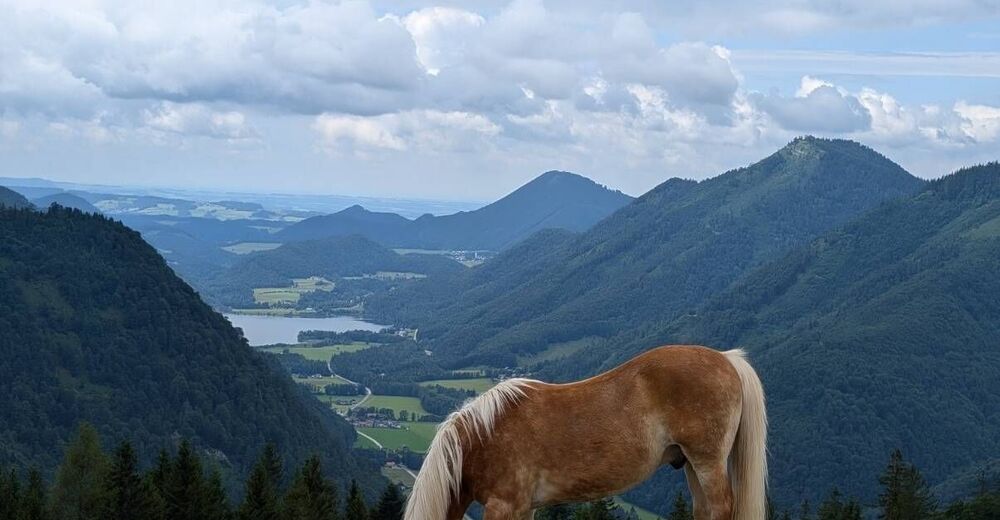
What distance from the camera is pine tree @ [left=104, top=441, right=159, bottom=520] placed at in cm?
4153

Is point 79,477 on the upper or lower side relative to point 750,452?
lower

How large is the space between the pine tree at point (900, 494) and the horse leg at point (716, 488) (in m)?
38.5

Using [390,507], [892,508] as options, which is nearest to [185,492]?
[390,507]

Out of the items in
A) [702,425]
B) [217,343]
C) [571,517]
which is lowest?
[217,343]

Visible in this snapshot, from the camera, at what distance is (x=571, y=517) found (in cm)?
4788

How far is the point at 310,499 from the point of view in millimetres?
43094

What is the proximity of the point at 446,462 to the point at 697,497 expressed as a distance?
8.31 feet

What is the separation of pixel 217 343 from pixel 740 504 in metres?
173

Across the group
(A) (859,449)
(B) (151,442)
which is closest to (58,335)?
(B) (151,442)

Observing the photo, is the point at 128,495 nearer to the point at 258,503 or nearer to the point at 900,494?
the point at 258,503

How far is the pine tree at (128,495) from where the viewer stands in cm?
4153

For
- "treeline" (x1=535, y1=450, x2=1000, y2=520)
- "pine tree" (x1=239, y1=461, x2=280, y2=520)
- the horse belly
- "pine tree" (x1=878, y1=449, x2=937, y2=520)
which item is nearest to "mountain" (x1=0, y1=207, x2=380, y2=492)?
"treeline" (x1=535, y1=450, x2=1000, y2=520)

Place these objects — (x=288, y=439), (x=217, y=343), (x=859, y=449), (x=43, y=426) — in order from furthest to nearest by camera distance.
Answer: (x=859, y=449) → (x=217, y=343) → (x=288, y=439) → (x=43, y=426)

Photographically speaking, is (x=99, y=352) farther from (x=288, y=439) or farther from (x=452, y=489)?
(x=452, y=489)
